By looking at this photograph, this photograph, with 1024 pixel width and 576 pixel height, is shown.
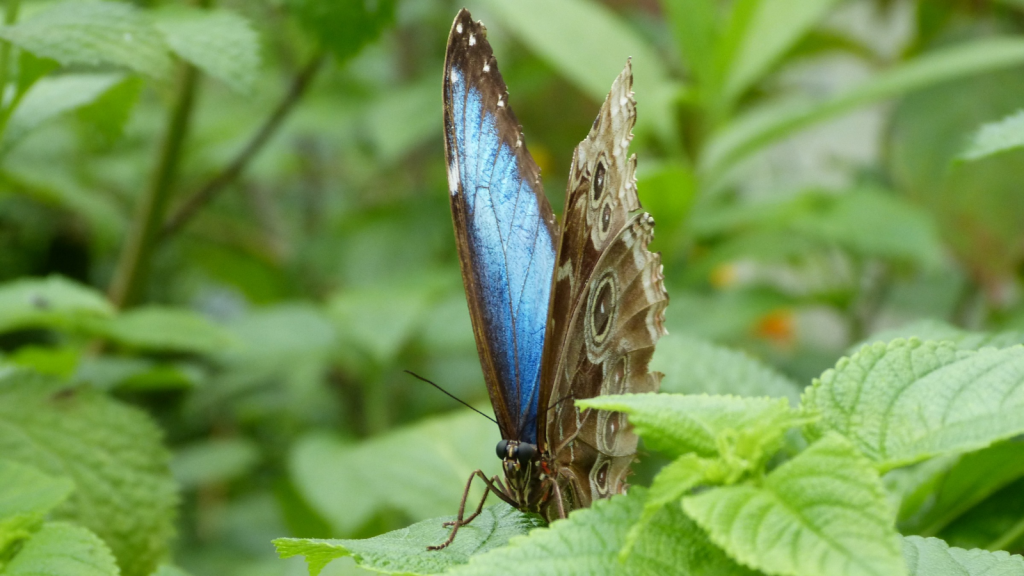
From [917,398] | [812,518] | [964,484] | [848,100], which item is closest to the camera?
[812,518]

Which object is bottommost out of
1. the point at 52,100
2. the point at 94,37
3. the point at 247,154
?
the point at 94,37

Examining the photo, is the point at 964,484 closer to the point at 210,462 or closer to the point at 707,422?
the point at 707,422

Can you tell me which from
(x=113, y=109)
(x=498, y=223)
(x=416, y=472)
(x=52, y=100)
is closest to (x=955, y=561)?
(x=498, y=223)

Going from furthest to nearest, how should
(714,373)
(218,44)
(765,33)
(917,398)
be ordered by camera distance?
(765,33) → (218,44) → (714,373) → (917,398)

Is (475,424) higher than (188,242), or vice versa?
(188,242)

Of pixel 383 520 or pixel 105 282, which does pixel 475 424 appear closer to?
pixel 383 520

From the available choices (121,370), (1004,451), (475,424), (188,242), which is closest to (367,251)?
(188,242)

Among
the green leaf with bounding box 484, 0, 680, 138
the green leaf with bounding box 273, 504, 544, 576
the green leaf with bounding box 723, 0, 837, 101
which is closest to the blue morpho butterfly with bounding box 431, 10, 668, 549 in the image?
the green leaf with bounding box 273, 504, 544, 576
